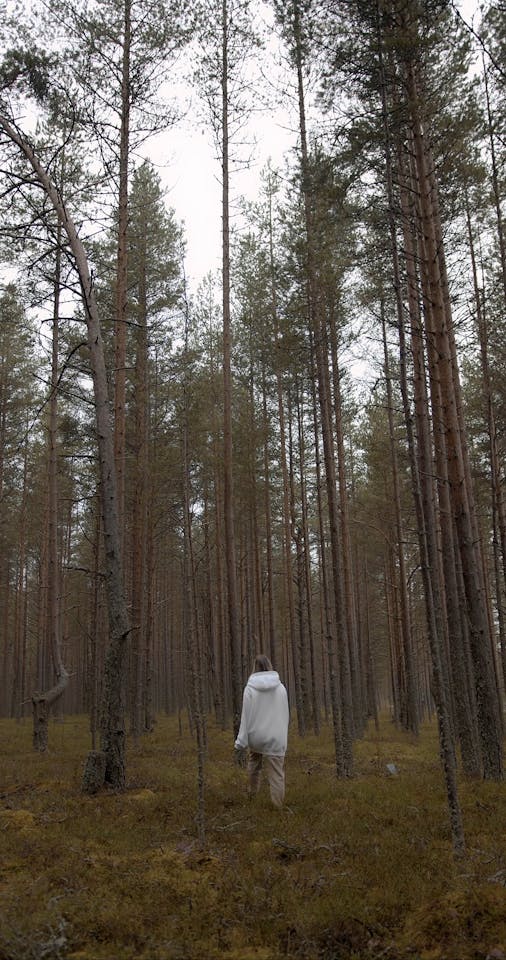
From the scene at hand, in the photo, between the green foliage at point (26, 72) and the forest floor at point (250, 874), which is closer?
the forest floor at point (250, 874)

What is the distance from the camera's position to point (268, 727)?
7.52 m

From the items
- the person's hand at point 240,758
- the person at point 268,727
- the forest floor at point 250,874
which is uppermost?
the person at point 268,727

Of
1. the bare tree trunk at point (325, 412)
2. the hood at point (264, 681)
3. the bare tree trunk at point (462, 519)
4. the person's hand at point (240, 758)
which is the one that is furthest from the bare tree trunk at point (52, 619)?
the bare tree trunk at point (462, 519)

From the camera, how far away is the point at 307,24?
9.37 meters

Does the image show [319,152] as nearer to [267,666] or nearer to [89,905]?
[267,666]

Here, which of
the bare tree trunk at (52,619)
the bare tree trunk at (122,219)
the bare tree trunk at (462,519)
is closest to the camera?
the bare tree trunk at (462,519)

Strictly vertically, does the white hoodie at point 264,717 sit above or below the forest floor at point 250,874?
above

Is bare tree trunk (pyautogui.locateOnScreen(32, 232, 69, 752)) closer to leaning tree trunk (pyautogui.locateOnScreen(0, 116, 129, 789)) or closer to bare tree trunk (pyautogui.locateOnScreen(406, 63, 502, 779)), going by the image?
leaning tree trunk (pyautogui.locateOnScreen(0, 116, 129, 789))

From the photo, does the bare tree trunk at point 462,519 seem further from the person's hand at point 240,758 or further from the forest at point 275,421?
the person's hand at point 240,758

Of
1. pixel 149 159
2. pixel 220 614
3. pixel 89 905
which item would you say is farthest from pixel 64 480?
pixel 89 905

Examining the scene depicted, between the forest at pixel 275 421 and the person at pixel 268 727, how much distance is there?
1.38 ft

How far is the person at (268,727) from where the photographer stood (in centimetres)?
747

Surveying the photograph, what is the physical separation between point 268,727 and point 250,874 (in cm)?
255

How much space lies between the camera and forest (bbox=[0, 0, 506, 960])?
15.7ft
